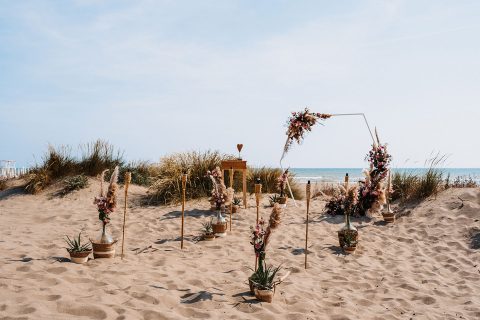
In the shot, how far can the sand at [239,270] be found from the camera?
4652mm

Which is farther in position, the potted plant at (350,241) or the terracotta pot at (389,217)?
the terracotta pot at (389,217)

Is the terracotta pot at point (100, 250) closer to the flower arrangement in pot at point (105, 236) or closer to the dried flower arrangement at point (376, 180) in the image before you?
the flower arrangement in pot at point (105, 236)

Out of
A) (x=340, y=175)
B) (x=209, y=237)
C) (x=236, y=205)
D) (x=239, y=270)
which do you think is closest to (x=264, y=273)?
(x=239, y=270)

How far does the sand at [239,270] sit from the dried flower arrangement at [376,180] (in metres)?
0.44

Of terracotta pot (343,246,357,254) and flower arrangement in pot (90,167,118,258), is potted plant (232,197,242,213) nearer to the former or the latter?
terracotta pot (343,246,357,254)

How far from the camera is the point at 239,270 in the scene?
20.8 ft

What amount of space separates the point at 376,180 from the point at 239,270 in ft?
17.0

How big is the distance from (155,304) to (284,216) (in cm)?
619

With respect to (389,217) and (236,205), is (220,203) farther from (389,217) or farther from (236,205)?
(389,217)

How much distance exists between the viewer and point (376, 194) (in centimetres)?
1026

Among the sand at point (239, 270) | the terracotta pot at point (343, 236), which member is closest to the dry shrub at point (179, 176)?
the sand at point (239, 270)

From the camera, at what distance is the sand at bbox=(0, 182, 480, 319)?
183 inches

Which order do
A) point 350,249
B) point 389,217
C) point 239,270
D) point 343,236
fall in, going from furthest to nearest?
point 389,217 < point 343,236 < point 350,249 < point 239,270

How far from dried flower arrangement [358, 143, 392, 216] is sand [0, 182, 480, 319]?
437 millimetres
